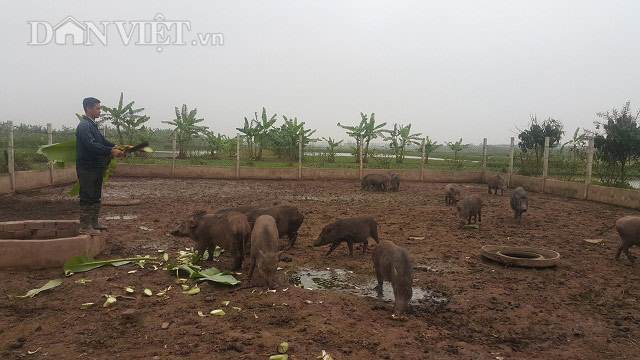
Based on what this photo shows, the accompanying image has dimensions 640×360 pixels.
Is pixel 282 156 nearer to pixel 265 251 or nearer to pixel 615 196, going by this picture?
pixel 615 196

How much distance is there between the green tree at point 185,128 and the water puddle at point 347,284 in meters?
23.3

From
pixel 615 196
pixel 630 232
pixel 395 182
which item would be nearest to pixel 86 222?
pixel 630 232

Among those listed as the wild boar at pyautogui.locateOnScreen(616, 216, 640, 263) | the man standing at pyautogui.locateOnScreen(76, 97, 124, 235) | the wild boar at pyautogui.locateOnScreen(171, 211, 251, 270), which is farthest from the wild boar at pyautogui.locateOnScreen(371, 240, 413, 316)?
the wild boar at pyautogui.locateOnScreen(616, 216, 640, 263)

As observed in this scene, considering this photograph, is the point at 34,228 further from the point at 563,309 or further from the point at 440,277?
the point at 563,309

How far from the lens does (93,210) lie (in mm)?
7129

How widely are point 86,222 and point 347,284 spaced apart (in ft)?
15.1

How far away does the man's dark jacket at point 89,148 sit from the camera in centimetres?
675

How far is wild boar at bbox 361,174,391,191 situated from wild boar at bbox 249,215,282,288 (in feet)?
39.7

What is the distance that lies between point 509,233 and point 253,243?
689 cm

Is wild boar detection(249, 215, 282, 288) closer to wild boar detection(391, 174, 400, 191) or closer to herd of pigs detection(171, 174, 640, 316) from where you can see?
herd of pigs detection(171, 174, 640, 316)

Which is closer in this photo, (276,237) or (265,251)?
(265,251)

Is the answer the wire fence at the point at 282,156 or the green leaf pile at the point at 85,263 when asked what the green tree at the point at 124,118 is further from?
the green leaf pile at the point at 85,263

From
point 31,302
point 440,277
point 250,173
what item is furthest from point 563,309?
point 250,173

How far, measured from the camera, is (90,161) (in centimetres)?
700
